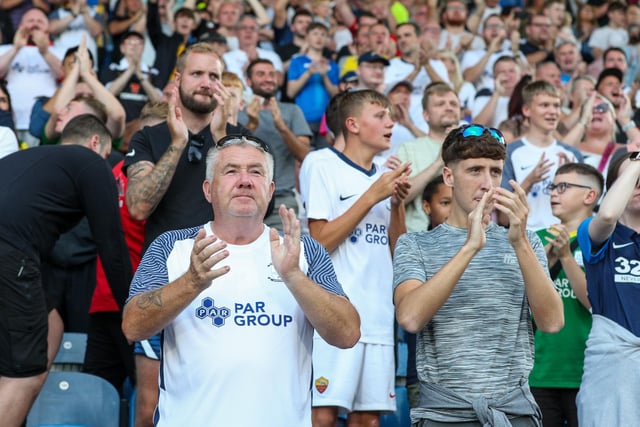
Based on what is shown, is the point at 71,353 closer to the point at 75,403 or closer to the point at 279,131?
the point at 75,403

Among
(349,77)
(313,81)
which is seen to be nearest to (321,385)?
(349,77)

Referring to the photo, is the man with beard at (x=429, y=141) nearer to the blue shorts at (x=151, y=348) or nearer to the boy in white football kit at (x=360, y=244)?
the boy in white football kit at (x=360, y=244)

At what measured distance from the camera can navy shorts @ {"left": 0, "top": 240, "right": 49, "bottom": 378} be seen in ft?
16.8

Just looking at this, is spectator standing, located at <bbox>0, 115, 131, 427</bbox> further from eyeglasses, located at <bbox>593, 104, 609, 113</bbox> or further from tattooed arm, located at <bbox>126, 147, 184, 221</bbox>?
eyeglasses, located at <bbox>593, 104, 609, 113</bbox>

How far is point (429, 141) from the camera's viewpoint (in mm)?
8164

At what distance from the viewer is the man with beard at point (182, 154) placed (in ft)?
17.3

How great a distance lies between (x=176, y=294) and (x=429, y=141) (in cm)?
480

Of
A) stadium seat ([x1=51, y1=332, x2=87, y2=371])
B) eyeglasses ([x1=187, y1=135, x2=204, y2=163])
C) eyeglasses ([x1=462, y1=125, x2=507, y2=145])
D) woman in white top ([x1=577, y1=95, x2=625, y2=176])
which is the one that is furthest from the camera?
woman in white top ([x1=577, y1=95, x2=625, y2=176])

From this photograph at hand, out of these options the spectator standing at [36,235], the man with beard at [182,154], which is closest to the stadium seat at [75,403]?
the spectator standing at [36,235]

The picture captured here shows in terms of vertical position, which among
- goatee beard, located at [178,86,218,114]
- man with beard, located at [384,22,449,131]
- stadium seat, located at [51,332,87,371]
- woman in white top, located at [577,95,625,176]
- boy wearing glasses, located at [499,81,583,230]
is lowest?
stadium seat, located at [51,332,87,371]

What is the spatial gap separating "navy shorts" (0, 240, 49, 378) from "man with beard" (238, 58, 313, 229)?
9.84 ft

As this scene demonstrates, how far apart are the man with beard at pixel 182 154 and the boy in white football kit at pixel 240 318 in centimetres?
122

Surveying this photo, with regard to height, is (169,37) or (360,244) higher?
(169,37)

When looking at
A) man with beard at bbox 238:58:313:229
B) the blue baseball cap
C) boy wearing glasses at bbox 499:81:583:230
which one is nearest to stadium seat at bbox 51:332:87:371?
man with beard at bbox 238:58:313:229
